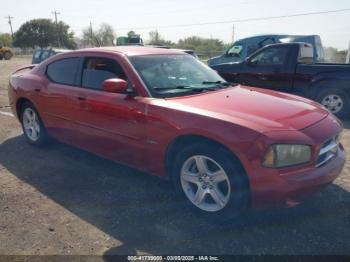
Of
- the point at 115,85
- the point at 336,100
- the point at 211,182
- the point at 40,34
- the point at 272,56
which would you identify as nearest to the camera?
the point at 211,182

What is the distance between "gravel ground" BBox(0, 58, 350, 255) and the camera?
2.89 meters

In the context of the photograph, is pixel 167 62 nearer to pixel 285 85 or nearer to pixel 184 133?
pixel 184 133

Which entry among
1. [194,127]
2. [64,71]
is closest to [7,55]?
[64,71]

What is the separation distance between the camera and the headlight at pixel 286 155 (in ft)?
9.12

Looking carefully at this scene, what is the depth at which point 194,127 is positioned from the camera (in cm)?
308

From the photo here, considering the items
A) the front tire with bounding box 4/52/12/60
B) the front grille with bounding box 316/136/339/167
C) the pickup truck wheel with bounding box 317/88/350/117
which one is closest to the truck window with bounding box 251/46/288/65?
the pickup truck wheel with bounding box 317/88/350/117

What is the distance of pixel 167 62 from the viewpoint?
13.6ft

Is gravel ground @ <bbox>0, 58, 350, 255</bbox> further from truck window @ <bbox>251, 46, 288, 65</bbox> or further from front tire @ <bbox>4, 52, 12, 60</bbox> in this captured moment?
front tire @ <bbox>4, 52, 12, 60</bbox>

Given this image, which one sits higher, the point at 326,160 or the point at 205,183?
the point at 326,160

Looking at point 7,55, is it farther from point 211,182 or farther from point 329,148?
point 329,148

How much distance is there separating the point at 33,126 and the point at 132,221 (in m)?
3.06

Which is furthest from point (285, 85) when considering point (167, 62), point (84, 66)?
point (84, 66)

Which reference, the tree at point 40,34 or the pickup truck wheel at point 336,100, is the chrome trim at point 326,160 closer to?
the pickup truck wheel at point 336,100

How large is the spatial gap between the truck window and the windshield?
3761 millimetres
